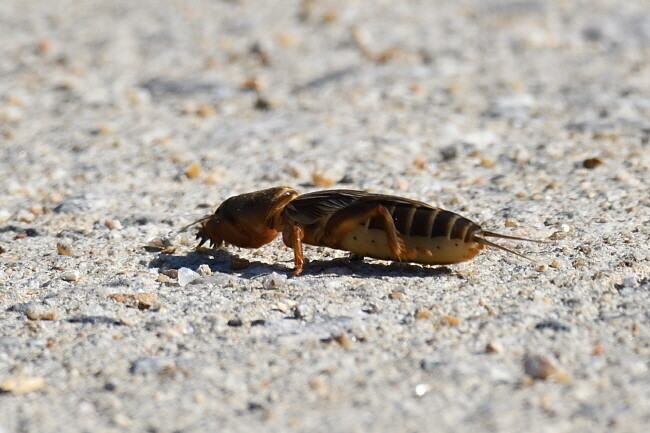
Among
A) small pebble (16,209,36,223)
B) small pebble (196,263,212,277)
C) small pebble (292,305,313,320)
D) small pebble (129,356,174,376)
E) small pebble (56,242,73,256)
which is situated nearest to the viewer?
small pebble (129,356,174,376)

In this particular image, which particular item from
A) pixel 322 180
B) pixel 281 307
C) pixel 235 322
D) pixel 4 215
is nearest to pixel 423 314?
pixel 281 307

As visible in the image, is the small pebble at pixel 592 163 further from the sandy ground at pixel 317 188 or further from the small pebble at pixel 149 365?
the small pebble at pixel 149 365

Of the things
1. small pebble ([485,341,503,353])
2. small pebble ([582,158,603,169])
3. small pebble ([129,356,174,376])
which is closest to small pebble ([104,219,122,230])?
small pebble ([129,356,174,376])

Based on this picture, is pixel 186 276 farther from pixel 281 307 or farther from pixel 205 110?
pixel 205 110

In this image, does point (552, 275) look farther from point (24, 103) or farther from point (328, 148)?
point (24, 103)

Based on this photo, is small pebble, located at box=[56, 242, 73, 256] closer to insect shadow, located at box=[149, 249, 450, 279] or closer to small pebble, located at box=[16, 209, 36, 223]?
insect shadow, located at box=[149, 249, 450, 279]

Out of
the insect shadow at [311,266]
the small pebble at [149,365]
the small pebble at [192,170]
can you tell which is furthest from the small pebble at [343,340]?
the small pebble at [192,170]
